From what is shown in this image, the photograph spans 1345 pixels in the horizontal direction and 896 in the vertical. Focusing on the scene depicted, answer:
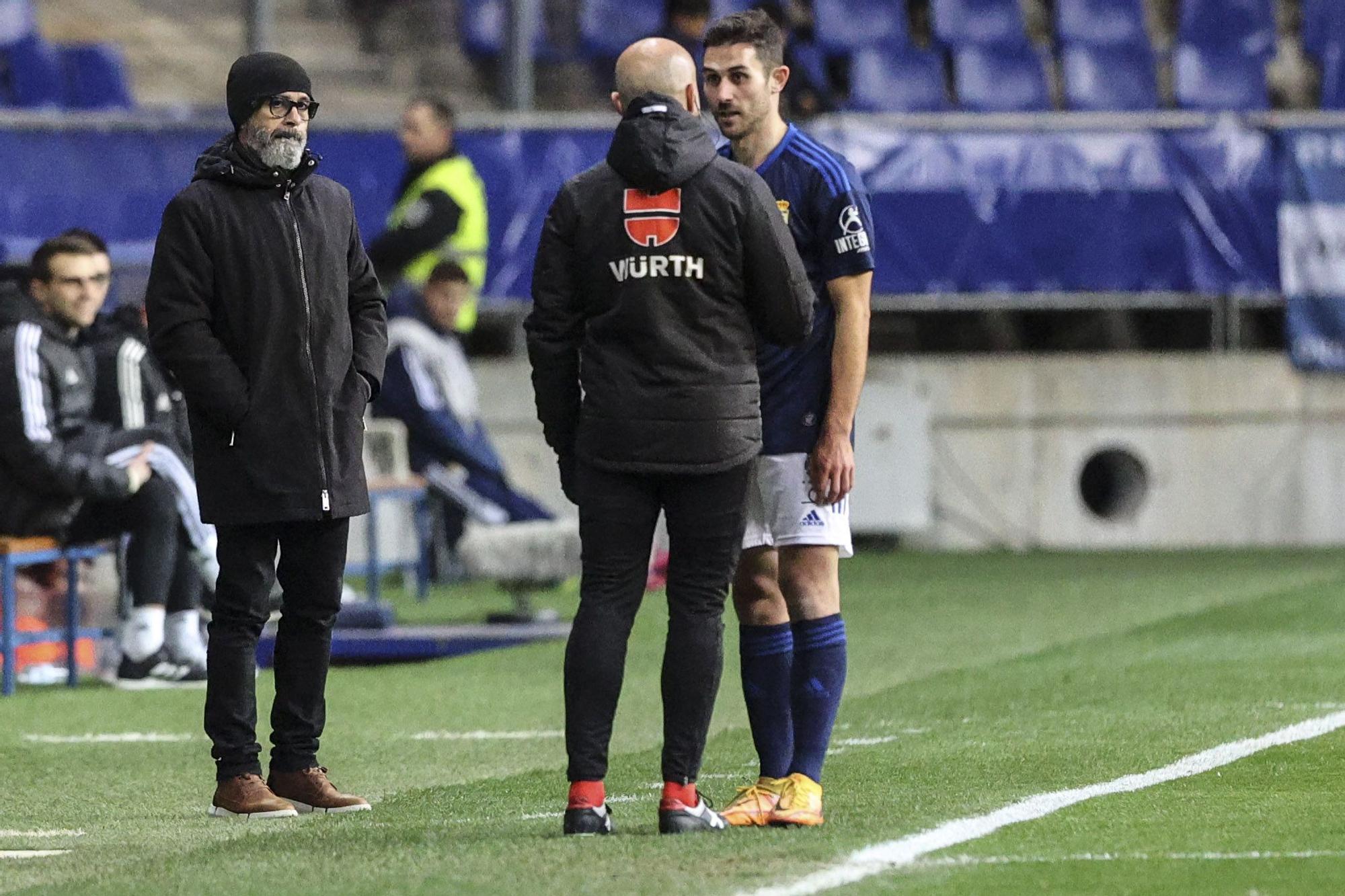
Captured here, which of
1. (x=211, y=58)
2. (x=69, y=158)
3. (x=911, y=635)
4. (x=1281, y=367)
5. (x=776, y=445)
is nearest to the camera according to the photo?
(x=776, y=445)

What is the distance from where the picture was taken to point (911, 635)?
459 inches

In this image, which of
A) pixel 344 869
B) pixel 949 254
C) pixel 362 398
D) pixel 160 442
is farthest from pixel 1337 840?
pixel 949 254

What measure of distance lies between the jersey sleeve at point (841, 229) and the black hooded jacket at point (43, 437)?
4.69m

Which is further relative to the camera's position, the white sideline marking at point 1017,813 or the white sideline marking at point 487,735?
the white sideline marking at point 487,735

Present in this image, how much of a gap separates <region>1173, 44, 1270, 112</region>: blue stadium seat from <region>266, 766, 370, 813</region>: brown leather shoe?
13.0 meters

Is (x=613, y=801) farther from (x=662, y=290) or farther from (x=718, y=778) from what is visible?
(x=662, y=290)

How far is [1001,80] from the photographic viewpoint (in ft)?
61.0

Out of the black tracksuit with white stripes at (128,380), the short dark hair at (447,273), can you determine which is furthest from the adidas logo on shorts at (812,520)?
the short dark hair at (447,273)

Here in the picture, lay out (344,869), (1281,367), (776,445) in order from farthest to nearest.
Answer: (1281,367) → (776,445) → (344,869)

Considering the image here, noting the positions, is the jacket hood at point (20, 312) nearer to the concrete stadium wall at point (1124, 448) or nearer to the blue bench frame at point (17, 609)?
the blue bench frame at point (17, 609)

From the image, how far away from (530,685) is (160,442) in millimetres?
1804

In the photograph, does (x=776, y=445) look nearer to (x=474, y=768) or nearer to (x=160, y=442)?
(x=474, y=768)

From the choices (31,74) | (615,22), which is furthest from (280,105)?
(615,22)

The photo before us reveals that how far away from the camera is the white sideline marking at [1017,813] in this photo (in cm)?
516
